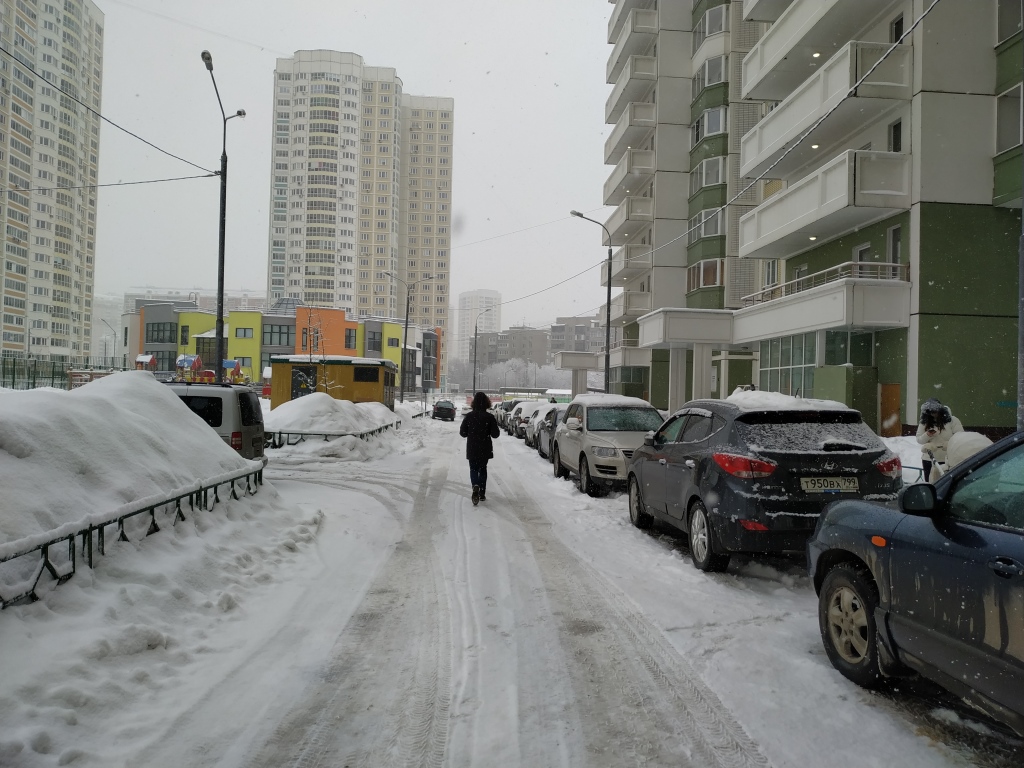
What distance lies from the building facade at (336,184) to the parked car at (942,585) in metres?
113

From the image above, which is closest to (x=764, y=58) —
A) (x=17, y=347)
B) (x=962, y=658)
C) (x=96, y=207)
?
(x=962, y=658)

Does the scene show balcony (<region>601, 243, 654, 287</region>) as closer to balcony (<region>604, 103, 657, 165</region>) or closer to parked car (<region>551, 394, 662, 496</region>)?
balcony (<region>604, 103, 657, 165</region>)

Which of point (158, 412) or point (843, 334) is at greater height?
point (843, 334)

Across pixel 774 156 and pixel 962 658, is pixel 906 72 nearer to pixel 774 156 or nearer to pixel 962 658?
pixel 774 156

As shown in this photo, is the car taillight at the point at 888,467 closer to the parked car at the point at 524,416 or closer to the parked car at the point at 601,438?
the parked car at the point at 601,438

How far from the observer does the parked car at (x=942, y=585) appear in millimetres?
2682

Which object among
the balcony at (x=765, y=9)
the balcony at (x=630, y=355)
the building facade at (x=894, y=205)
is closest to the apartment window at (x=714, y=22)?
the balcony at (x=765, y=9)

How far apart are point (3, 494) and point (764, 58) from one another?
23.2 meters

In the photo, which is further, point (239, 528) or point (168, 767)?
point (239, 528)

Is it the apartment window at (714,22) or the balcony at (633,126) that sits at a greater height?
the apartment window at (714,22)

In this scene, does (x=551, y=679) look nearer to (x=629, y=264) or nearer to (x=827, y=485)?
(x=827, y=485)

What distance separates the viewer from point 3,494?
4062 millimetres

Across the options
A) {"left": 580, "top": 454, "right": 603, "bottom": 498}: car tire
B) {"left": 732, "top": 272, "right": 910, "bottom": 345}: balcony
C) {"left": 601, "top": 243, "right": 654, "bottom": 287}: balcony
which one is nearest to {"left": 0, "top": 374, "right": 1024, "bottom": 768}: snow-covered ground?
{"left": 580, "top": 454, "right": 603, "bottom": 498}: car tire

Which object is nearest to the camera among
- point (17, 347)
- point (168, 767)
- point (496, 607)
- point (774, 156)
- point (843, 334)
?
point (168, 767)
